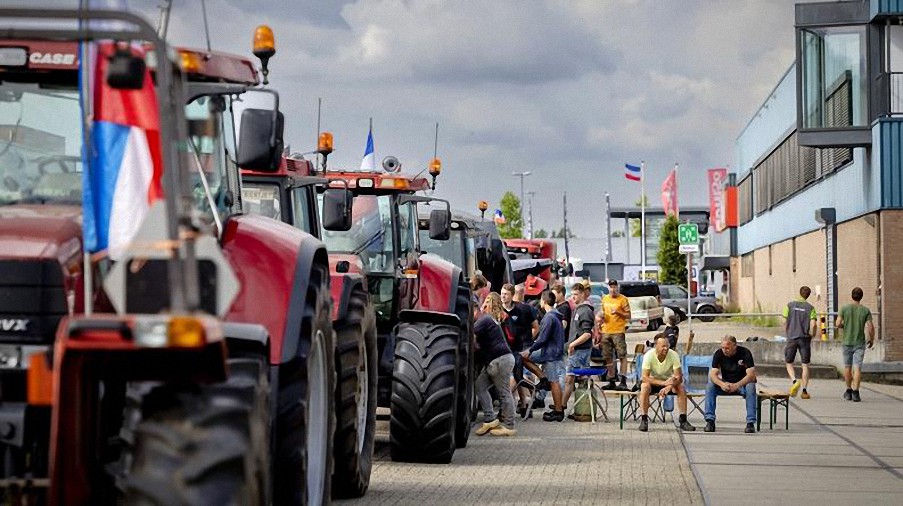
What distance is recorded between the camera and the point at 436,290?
51.9ft

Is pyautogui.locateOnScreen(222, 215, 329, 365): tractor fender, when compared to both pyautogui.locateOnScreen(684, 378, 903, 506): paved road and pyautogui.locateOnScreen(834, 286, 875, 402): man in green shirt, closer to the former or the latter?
pyautogui.locateOnScreen(684, 378, 903, 506): paved road

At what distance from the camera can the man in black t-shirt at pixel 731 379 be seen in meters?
18.8

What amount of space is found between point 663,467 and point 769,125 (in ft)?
145

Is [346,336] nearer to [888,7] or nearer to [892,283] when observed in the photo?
[892,283]

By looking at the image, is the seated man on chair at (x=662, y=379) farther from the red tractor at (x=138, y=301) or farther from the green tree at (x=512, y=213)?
the green tree at (x=512, y=213)

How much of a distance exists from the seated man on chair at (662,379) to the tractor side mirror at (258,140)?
12081 mm

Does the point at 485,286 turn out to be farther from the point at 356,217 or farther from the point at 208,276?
the point at 208,276

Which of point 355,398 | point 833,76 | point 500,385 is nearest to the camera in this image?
point 355,398

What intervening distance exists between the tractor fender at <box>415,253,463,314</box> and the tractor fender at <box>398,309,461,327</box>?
123cm

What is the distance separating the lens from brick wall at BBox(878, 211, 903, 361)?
31312mm

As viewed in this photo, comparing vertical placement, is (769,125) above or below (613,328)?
above

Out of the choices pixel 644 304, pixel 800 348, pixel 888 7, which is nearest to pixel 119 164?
pixel 800 348

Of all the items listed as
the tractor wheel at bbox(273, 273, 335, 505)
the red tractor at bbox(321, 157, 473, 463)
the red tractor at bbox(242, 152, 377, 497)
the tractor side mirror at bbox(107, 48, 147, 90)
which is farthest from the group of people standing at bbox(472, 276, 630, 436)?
the tractor side mirror at bbox(107, 48, 147, 90)

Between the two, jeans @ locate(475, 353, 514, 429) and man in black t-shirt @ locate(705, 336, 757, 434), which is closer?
jeans @ locate(475, 353, 514, 429)
